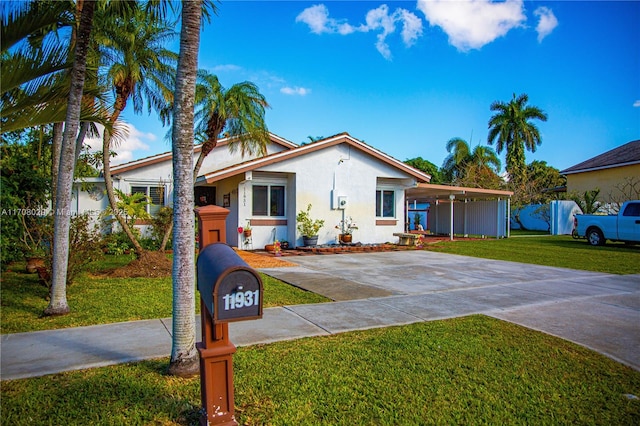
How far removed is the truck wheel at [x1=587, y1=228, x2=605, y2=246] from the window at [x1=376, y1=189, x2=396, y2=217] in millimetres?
8930

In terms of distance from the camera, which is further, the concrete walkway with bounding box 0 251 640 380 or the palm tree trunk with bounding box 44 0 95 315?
the palm tree trunk with bounding box 44 0 95 315

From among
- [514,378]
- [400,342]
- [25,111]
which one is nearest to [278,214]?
[25,111]

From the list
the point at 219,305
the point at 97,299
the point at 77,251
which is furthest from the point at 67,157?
the point at 219,305

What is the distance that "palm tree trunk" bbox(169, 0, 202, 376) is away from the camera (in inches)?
148

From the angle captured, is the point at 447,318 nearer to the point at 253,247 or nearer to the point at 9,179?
the point at 9,179

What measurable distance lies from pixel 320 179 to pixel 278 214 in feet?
7.23

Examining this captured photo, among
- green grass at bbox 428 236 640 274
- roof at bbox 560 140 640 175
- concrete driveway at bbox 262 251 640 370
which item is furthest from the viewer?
roof at bbox 560 140 640 175

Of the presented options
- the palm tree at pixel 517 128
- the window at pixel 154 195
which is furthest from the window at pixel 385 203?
the palm tree at pixel 517 128

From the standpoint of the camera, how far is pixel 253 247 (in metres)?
16.2

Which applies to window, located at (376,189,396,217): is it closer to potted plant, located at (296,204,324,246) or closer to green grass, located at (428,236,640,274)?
green grass, located at (428,236,640,274)

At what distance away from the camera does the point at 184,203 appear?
3.75 meters

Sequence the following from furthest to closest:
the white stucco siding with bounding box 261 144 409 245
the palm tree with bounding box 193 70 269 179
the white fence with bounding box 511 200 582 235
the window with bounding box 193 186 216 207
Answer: the white fence with bounding box 511 200 582 235, the window with bounding box 193 186 216 207, the white stucco siding with bounding box 261 144 409 245, the palm tree with bounding box 193 70 269 179

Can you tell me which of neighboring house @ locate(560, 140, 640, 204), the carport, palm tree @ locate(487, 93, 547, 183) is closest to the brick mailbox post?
the carport

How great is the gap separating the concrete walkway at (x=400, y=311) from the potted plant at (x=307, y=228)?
14.8 feet
